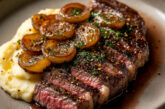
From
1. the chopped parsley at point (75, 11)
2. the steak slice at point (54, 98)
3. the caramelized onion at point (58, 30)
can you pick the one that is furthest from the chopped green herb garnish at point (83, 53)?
the chopped parsley at point (75, 11)

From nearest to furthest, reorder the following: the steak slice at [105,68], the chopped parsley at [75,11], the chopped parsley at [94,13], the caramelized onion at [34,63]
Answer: the steak slice at [105,68] < the caramelized onion at [34,63] < the chopped parsley at [75,11] < the chopped parsley at [94,13]

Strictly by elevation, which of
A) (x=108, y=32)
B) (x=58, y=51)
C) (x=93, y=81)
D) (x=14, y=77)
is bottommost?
(x=14, y=77)

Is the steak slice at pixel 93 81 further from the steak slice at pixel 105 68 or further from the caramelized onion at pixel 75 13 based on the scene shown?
the caramelized onion at pixel 75 13

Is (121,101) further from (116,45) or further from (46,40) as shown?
(46,40)

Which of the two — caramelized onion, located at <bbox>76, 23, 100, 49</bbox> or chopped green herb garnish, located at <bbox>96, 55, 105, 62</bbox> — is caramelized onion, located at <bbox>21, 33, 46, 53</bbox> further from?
chopped green herb garnish, located at <bbox>96, 55, 105, 62</bbox>

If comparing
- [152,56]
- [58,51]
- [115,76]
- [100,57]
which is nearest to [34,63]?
[58,51]

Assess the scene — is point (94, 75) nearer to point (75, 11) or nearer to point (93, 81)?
point (93, 81)

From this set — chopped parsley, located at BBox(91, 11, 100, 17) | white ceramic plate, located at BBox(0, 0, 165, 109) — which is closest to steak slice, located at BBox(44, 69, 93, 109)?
white ceramic plate, located at BBox(0, 0, 165, 109)
